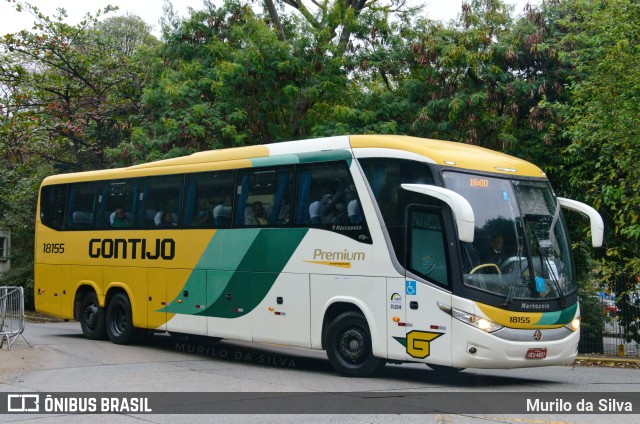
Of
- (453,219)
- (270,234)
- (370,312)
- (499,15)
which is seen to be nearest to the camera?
(453,219)

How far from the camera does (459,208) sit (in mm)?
11609

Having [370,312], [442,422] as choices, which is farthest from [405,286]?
[442,422]

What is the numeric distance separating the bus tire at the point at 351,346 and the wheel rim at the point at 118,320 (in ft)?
22.7

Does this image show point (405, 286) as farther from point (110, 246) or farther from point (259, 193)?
point (110, 246)

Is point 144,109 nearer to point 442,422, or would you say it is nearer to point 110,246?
point 110,246

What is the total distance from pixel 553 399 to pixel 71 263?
12.9 metres

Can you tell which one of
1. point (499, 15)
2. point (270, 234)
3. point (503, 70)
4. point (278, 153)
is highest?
point (499, 15)

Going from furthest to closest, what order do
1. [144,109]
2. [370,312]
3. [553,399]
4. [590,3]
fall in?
[144,109] < [590,3] < [370,312] < [553,399]

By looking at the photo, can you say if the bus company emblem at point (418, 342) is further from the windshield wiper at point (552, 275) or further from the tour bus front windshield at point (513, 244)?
the windshield wiper at point (552, 275)

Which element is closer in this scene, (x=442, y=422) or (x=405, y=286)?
(x=442, y=422)

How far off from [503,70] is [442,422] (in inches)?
555

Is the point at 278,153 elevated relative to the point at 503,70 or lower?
lower

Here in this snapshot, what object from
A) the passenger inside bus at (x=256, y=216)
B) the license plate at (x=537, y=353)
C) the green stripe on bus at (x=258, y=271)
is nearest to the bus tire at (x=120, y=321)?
the green stripe on bus at (x=258, y=271)

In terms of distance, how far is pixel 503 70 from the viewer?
21.8m
